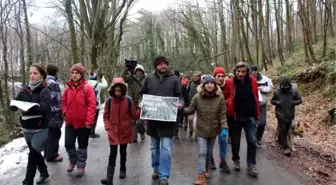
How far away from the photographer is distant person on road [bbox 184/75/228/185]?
566cm

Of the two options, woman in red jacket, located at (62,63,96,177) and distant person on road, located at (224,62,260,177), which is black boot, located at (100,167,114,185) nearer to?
woman in red jacket, located at (62,63,96,177)

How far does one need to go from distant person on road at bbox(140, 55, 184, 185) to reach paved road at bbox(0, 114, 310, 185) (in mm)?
465

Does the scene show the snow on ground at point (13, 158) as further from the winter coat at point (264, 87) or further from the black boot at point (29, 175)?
the winter coat at point (264, 87)

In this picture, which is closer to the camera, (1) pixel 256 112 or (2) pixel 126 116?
(2) pixel 126 116

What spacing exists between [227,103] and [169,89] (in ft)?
Answer: 4.50

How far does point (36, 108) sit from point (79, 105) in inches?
36.5

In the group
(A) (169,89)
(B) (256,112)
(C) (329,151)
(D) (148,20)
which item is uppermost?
(D) (148,20)

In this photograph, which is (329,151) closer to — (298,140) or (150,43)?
(298,140)

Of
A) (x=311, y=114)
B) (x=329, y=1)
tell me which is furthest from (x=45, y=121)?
(x=329, y=1)

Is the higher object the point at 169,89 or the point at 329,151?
the point at 169,89

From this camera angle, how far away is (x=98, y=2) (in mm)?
15352

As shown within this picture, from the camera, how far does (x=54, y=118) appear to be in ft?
21.7

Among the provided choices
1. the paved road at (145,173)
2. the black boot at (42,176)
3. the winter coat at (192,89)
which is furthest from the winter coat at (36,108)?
the winter coat at (192,89)

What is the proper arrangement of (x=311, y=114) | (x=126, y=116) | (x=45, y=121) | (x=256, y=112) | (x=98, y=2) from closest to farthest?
(x=45, y=121)
(x=126, y=116)
(x=256, y=112)
(x=311, y=114)
(x=98, y=2)
